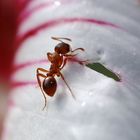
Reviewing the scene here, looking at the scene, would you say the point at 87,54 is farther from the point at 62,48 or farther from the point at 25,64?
the point at 25,64

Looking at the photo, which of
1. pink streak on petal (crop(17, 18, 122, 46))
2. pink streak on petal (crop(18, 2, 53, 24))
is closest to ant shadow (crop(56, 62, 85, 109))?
pink streak on petal (crop(17, 18, 122, 46))

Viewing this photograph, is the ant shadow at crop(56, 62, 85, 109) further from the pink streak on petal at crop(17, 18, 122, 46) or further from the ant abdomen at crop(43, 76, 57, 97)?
the pink streak on petal at crop(17, 18, 122, 46)

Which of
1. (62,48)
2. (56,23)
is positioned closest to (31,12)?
(56,23)

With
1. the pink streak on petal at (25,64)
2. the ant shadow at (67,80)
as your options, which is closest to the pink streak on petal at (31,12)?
the pink streak on petal at (25,64)

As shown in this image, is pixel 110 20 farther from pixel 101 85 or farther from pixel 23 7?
pixel 23 7

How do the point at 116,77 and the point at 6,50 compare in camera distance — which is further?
the point at 6,50

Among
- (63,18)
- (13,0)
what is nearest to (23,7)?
(13,0)
